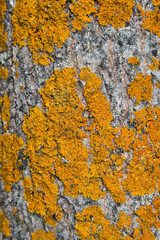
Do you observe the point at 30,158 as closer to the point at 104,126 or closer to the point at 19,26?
the point at 104,126

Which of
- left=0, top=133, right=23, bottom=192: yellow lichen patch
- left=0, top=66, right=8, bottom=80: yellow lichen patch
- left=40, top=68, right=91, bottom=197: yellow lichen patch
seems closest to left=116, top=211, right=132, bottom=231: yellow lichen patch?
left=40, top=68, right=91, bottom=197: yellow lichen patch

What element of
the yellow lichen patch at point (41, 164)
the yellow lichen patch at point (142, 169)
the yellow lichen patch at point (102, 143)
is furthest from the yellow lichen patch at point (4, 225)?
the yellow lichen patch at point (142, 169)

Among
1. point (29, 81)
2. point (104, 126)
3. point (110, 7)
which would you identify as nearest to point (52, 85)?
point (29, 81)

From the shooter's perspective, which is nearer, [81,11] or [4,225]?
[81,11]

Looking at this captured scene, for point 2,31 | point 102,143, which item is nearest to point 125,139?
point 102,143

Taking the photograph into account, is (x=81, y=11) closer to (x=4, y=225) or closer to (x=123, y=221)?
(x=123, y=221)

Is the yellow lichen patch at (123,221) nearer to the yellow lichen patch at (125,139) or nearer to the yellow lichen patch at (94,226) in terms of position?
the yellow lichen patch at (94,226)
